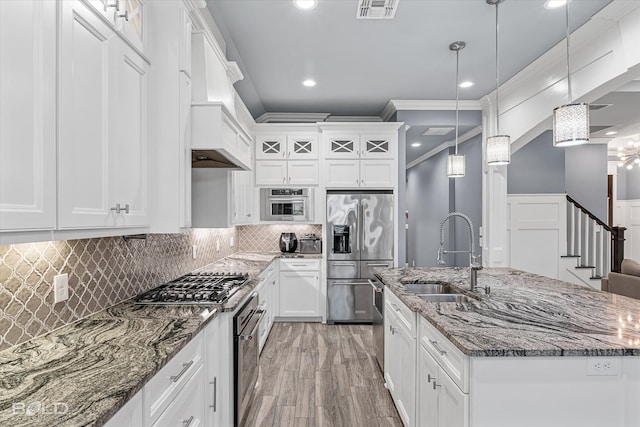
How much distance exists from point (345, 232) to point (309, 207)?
605 millimetres

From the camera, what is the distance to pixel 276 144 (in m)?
4.93

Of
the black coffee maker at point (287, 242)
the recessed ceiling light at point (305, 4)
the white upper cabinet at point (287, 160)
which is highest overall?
the recessed ceiling light at point (305, 4)

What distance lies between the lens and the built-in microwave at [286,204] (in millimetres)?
4891

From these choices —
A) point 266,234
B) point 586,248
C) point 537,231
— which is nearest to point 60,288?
point 266,234

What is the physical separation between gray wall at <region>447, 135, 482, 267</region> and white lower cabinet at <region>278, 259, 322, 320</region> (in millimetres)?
2423

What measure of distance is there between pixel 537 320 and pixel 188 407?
1682 mm

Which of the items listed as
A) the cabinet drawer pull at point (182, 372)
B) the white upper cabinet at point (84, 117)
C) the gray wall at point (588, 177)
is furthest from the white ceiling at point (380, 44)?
the gray wall at point (588, 177)

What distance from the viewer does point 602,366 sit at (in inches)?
53.5

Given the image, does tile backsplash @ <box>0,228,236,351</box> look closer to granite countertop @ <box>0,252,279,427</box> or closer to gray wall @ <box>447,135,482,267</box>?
granite countertop @ <box>0,252,279,427</box>

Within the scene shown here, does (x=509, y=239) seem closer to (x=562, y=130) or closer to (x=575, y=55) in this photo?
(x=575, y=55)

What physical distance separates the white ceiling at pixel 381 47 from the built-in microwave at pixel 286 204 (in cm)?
119

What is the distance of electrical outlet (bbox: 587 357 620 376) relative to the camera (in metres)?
1.36

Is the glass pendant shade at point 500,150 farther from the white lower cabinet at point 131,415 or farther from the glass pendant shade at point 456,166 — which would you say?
the white lower cabinet at point 131,415

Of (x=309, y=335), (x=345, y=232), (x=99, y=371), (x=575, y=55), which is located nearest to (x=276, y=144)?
(x=345, y=232)
